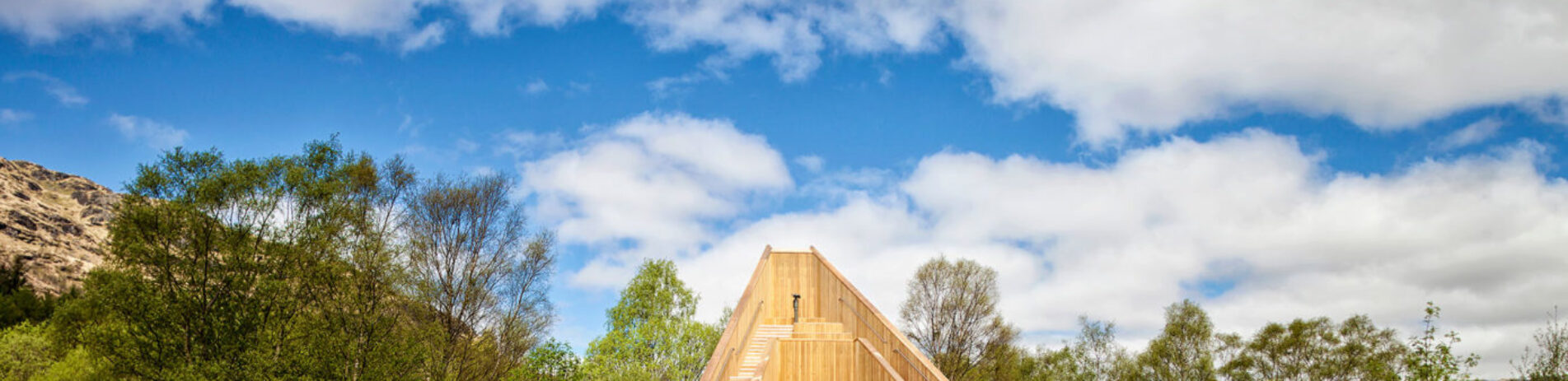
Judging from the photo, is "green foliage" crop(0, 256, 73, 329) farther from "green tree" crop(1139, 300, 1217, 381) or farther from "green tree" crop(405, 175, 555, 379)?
"green tree" crop(1139, 300, 1217, 381)

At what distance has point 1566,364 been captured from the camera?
17422mm

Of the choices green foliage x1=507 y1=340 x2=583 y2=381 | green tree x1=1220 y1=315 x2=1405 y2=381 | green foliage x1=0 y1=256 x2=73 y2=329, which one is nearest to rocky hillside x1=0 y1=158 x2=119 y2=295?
green foliage x1=0 y1=256 x2=73 y2=329

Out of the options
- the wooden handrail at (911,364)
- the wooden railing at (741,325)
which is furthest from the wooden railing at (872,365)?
the wooden railing at (741,325)

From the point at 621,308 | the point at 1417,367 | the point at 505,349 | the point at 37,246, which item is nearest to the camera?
the point at 1417,367

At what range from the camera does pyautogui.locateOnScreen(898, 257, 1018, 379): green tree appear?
1433 inches

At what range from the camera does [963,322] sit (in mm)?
36469

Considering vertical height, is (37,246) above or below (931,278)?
above

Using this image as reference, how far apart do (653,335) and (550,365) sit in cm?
445

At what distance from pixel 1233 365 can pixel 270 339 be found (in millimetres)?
39882

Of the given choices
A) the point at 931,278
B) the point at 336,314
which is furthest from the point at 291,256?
the point at 931,278

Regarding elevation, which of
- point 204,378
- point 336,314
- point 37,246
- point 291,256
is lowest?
point 204,378

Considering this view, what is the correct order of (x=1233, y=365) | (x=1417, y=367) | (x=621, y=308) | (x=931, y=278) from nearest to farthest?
1. (x=1417, y=367)
2. (x=621, y=308)
3. (x=931, y=278)
4. (x=1233, y=365)

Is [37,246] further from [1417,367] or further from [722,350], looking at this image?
[1417,367]

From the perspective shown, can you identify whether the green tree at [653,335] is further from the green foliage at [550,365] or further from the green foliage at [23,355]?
the green foliage at [23,355]
